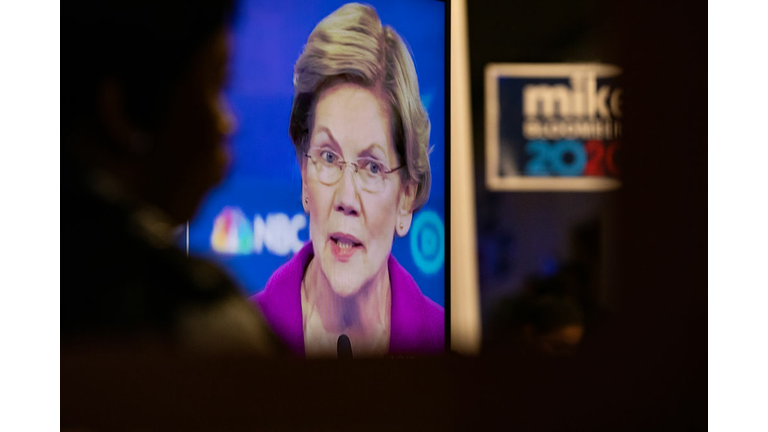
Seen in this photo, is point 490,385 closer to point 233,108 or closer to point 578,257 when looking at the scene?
point 578,257

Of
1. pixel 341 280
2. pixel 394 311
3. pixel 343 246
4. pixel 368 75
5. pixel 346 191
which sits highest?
pixel 368 75

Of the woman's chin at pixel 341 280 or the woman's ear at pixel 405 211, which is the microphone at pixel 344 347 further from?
the woman's ear at pixel 405 211

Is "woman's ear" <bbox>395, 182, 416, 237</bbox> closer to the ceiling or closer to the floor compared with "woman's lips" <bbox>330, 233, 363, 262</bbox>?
closer to the ceiling

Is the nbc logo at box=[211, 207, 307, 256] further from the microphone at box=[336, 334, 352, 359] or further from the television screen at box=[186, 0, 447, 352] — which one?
the microphone at box=[336, 334, 352, 359]

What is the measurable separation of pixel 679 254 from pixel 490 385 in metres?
1.48

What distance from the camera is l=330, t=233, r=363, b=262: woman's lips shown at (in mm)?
4438

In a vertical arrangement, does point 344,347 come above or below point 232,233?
below

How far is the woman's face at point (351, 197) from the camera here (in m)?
4.41

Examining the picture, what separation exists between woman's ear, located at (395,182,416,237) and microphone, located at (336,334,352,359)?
2.39 feet

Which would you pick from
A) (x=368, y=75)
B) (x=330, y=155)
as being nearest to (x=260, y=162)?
(x=330, y=155)

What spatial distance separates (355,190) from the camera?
4.42 meters

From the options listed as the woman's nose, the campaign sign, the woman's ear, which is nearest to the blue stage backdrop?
the woman's nose

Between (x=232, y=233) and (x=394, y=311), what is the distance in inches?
43.5

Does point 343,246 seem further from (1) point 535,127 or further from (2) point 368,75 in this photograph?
(1) point 535,127
